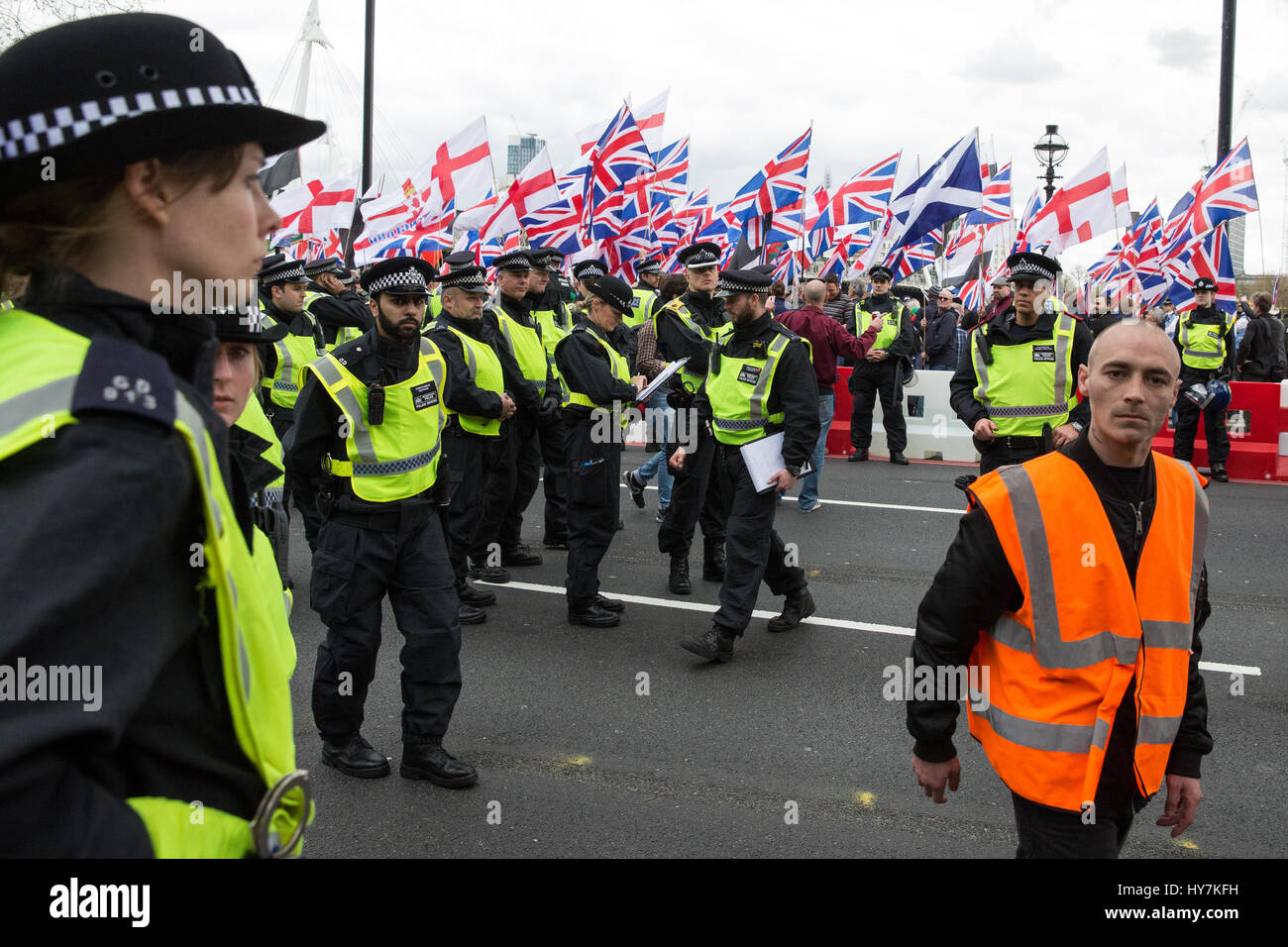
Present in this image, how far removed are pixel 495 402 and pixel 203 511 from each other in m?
6.12

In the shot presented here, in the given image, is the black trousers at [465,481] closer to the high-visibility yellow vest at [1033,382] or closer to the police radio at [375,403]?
the police radio at [375,403]

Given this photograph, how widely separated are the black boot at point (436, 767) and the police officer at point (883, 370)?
30.0ft

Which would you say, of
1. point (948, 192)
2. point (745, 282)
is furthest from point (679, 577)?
point (948, 192)

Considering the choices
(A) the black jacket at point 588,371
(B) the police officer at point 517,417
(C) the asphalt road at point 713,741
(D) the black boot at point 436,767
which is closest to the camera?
(C) the asphalt road at point 713,741

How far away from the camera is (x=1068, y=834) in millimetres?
2484

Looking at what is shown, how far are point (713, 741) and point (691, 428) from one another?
273 centimetres

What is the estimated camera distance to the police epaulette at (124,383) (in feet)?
3.35

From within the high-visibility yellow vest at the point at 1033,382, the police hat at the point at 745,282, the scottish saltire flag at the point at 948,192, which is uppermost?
the scottish saltire flag at the point at 948,192

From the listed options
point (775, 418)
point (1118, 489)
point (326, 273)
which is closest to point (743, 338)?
point (775, 418)

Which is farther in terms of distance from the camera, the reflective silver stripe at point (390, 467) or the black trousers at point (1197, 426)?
the black trousers at point (1197, 426)

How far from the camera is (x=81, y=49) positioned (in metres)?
1.14

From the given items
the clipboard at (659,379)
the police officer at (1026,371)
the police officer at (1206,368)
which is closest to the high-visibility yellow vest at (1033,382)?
the police officer at (1026,371)

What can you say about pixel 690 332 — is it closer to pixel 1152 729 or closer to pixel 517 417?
pixel 517 417
